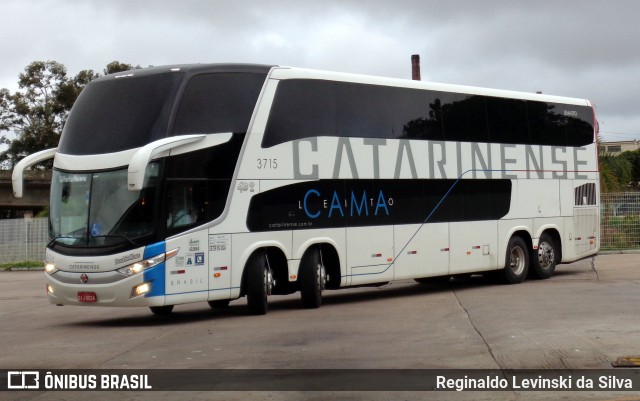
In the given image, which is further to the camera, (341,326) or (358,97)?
(358,97)

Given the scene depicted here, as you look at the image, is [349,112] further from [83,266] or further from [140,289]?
[83,266]

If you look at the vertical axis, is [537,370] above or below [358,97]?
below

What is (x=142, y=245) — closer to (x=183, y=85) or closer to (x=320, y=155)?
(x=183, y=85)

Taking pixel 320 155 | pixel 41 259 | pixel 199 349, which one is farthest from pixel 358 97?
pixel 41 259

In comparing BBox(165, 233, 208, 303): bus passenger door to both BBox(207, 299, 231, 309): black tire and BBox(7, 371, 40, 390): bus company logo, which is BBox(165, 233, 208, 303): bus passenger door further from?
BBox(7, 371, 40, 390): bus company logo

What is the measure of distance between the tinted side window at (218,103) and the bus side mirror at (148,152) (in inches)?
5.9

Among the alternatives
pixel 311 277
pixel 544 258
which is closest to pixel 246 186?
pixel 311 277

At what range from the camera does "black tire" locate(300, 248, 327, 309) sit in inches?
702

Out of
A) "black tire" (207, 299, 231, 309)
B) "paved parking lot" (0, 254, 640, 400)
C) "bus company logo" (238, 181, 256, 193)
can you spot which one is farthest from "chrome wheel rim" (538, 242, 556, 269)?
"bus company logo" (238, 181, 256, 193)

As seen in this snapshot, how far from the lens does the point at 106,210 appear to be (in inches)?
619

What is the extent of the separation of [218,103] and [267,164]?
4.76 feet

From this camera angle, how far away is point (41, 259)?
136 ft

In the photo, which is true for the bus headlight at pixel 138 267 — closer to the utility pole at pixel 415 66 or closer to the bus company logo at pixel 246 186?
the bus company logo at pixel 246 186

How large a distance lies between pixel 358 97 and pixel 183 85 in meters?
4.26
